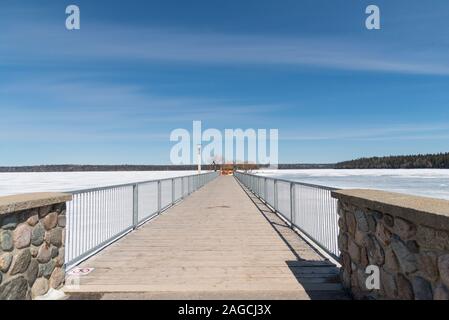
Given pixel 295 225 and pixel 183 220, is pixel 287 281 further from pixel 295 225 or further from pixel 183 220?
pixel 183 220

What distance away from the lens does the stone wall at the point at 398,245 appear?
2746mm

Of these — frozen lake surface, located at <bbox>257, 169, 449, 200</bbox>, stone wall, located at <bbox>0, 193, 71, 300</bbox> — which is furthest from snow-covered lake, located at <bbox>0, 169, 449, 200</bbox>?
stone wall, located at <bbox>0, 193, 71, 300</bbox>

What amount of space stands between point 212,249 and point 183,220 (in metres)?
4.20

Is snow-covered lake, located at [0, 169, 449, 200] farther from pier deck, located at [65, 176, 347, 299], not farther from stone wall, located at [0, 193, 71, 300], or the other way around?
stone wall, located at [0, 193, 71, 300]

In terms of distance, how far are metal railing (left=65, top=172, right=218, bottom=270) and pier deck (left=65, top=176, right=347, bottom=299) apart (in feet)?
0.98

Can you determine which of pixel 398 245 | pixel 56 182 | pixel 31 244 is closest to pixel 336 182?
pixel 56 182

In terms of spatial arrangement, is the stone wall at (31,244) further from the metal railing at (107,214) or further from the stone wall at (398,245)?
the stone wall at (398,245)

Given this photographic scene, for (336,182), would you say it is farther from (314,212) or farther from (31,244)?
(31,244)

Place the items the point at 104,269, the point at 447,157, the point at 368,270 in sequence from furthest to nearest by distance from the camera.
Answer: the point at 447,157
the point at 104,269
the point at 368,270

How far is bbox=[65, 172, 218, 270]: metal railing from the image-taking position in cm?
674
